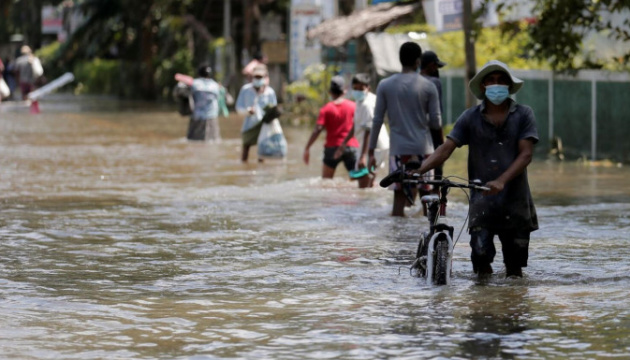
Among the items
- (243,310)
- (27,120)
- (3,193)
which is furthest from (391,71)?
(243,310)

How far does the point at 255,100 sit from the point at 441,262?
458 inches

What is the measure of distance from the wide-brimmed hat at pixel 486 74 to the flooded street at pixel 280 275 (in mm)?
1249

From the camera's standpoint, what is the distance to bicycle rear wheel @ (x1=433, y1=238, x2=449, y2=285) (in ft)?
29.8

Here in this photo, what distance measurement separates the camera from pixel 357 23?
104 ft

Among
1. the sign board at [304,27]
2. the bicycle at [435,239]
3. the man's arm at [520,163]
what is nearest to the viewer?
the bicycle at [435,239]

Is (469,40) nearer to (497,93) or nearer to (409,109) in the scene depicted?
(409,109)

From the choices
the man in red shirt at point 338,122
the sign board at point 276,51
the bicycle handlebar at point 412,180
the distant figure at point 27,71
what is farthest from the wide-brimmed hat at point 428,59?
Answer: the distant figure at point 27,71

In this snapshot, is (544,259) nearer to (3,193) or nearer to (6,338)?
(6,338)

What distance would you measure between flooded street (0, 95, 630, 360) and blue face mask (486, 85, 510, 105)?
3.91ft

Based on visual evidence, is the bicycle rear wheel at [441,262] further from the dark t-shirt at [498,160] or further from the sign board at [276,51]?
the sign board at [276,51]

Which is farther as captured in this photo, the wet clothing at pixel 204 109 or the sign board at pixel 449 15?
the wet clothing at pixel 204 109

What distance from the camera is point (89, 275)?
1021cm

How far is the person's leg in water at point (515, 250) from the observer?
9367 millimetres

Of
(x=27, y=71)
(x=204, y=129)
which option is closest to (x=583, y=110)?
(x=204, y=129)
